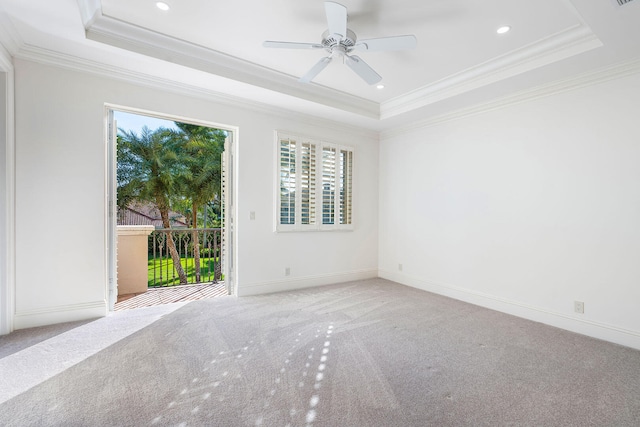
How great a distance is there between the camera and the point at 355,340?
107 inches

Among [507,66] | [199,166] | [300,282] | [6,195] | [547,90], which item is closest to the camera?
[6,195]

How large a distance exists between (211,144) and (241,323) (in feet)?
16.0

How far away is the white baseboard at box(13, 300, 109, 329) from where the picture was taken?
2844 millimetres

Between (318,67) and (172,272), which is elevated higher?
(318,67)

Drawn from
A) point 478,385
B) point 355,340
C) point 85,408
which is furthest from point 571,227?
point 85,408

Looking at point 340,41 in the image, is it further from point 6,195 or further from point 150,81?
point 6,195

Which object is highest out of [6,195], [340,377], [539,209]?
[6,195]

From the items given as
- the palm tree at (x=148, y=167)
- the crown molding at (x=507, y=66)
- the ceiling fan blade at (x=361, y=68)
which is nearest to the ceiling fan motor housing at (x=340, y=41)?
the ceiling fan blade at (x=361, y=68)

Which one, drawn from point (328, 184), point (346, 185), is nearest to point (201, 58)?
point (328, 184)

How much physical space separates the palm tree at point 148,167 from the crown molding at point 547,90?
5.00m

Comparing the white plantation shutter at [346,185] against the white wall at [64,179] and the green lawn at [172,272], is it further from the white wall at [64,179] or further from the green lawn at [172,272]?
the green lawn at [172,272]

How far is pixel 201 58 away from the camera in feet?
10.1

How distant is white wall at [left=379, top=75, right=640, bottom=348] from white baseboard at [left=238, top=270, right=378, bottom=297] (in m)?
0.80

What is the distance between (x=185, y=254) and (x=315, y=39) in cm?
485
